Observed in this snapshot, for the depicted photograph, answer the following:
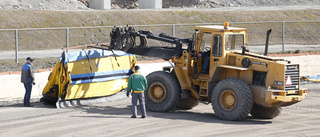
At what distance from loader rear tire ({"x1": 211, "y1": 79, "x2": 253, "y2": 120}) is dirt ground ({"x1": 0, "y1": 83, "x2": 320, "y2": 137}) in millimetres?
224

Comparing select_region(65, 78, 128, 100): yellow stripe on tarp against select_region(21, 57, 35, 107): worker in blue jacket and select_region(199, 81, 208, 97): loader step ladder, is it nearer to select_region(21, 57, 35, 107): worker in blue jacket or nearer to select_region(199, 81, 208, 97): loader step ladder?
select_region(21, 57, 35, 107): worker in blue jacket

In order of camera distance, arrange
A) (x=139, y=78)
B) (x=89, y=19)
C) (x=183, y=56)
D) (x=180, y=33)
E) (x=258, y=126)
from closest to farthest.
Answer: (x=258, y=126), (x=139, y=78), (x=183, y=56), (x=180, y=33), (x=89, y=19)

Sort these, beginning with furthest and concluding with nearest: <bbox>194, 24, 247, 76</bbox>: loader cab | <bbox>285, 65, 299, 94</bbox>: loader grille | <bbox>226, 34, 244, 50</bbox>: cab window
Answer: <bbox>226, 34, 244, 50</bbox>: cab window, <bbox>194, 24, 247, 76</bbox>: loader cab, <bbox>285, 65, 299, 94</bbox>: loader grille

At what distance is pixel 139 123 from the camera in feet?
42.4

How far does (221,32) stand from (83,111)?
14.7 feet

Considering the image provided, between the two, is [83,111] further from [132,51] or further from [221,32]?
[221,32]

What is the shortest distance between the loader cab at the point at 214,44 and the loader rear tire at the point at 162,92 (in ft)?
2.69

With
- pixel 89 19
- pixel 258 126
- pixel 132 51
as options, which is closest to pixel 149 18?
pixel 89 19

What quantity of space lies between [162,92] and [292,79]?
3.67 metres

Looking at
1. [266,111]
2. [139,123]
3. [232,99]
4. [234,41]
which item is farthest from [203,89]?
[139,123]

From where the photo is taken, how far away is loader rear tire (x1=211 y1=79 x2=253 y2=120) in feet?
42.8

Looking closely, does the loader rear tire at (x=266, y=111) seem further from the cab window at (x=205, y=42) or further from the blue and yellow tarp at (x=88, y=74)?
the blue and yellow tarp at (x=88, y=74)

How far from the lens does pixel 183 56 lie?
14.7 m

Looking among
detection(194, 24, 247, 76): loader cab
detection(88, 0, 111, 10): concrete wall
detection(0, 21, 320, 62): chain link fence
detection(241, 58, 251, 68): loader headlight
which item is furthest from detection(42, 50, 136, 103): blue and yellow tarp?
detection(88, 0, 111, 10): concrete wall
